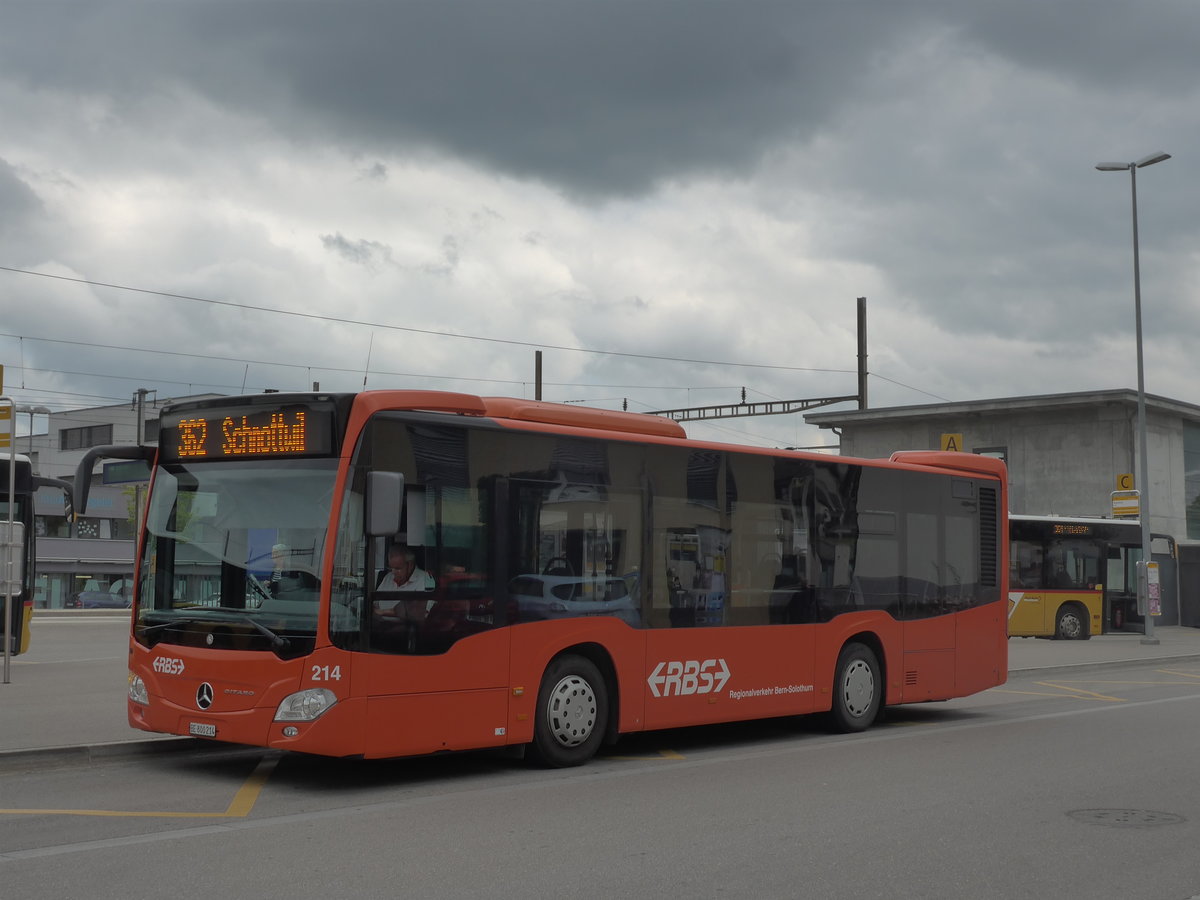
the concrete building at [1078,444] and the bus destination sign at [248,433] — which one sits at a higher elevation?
the concrete building at [1078,444]

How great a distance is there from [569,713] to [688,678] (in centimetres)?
143

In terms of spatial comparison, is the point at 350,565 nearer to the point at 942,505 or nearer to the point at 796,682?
the point at 796,682

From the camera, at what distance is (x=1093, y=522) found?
34156 millimetres

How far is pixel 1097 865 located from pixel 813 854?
4.96 feet

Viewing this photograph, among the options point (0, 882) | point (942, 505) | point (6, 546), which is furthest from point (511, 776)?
point (6, 546)

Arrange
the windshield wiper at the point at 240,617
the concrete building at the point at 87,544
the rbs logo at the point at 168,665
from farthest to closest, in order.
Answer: the concrete building at the point at 87,544, the rbs logo at the point at 168,665, the windshield wiper at the point at 240,617

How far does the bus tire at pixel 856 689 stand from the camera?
13.7 metres

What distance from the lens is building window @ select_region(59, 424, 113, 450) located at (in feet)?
286

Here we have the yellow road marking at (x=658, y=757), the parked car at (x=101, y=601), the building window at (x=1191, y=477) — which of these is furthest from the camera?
the parked car at (x=101, y=601)

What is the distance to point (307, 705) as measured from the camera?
366 inches

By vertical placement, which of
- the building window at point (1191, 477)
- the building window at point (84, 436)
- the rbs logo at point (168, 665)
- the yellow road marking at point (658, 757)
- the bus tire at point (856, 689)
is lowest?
the yellow road marking at point (658, 757)

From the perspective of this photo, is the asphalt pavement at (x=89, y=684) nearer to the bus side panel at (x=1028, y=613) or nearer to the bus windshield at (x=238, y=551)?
the bus side panel at (x=1028, y=613)

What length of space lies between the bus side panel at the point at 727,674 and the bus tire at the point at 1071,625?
22.6m

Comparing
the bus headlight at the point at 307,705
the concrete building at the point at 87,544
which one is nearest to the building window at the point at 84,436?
the concrete building at the point at 87,544
